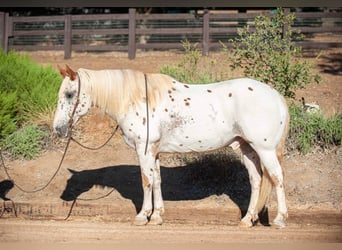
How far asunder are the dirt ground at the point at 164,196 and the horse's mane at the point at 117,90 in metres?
1.49

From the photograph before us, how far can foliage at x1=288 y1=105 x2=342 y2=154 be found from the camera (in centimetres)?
1032

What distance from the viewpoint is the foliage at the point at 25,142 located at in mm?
10781

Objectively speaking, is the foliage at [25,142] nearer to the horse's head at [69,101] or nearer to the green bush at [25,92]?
the green bush at [25,92]

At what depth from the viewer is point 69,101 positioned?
26.0ft

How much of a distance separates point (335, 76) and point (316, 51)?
4.11m

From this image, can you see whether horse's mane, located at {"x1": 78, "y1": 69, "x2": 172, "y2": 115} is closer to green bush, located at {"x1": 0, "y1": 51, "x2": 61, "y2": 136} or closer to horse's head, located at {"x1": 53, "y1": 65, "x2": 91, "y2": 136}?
horse's head, located at {"x1": 53, "y1": 65, "x2": 91, "y2": 136}

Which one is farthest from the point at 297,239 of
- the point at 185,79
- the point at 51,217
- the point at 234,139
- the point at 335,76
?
the point at 335,76

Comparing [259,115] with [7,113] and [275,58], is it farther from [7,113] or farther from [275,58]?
[7,113]

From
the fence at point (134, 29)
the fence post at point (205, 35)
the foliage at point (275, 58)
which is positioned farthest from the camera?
the fence post at point (205, 35)

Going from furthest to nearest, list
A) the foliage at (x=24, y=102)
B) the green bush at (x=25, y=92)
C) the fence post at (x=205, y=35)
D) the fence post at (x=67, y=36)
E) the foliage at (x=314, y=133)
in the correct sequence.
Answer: the fence post at (x=67, y=36), the fence post at (x=205, y=35), the green bush at (x=25, y=92), the foliage at (x=24, y=102), the foliage at (x=314, y=133)

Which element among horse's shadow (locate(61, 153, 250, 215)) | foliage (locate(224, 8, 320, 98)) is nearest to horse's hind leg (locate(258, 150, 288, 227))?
horse's shadow (locate(61, 153, 250, 215))

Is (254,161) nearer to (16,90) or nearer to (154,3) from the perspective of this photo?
(154,3)

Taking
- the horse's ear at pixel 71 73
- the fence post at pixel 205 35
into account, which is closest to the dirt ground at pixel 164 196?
the horse's ear at pixel 71 73

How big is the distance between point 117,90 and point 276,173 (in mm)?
2111
